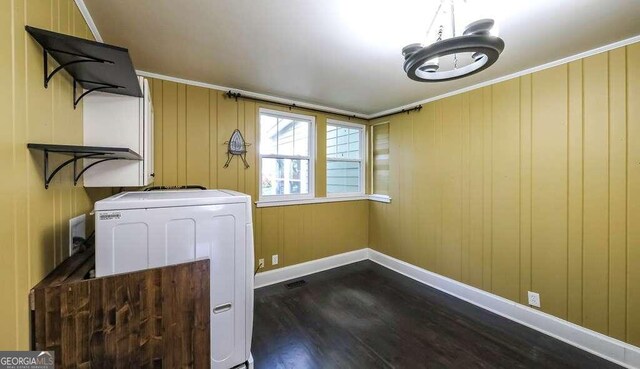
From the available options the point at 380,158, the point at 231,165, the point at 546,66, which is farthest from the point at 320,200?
the point at 546,66

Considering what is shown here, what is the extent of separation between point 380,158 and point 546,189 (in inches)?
79.9

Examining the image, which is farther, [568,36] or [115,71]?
[568,36]

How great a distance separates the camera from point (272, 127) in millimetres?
3205

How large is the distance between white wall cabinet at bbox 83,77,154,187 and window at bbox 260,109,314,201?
157 centimetres

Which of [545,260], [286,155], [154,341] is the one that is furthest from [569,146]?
[154,341]

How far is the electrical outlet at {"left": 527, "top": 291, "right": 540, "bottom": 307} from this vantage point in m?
2.26

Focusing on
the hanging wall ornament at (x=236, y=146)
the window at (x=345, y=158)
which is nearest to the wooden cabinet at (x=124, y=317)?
the hanging wall ornament at (x=236, y=146)

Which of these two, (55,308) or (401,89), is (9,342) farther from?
(401,89)

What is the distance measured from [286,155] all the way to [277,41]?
5.22 feet

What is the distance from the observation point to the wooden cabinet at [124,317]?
0.98 meters

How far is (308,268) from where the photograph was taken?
3.43 meters

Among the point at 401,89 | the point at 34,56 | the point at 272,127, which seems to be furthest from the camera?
the point at 272,127

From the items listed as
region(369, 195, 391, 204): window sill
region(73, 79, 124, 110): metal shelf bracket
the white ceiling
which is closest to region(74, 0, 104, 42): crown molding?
the white ceiling

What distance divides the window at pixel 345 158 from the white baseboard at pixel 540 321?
4.84ft
